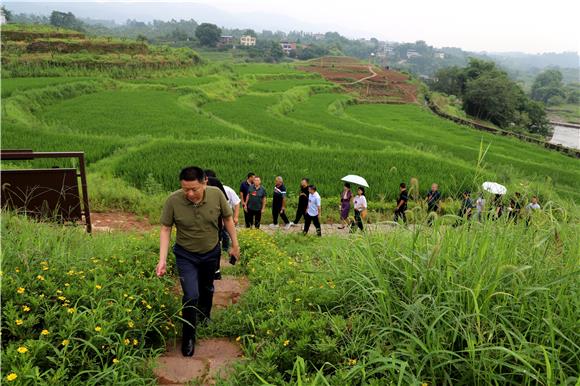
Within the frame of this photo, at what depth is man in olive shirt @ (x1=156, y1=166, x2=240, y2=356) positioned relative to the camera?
11.9 feet

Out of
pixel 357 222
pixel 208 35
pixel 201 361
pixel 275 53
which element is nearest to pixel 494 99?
pixel 357 222

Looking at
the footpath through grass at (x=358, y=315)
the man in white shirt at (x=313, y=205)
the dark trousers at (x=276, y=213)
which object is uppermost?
the footpath through grass at (x=358, y=315)

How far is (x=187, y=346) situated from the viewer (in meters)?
3.36

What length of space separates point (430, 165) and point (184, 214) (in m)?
13.5

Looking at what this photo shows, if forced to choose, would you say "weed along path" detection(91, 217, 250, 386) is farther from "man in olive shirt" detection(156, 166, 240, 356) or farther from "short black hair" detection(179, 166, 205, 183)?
"short black hair" detection(179, 166, 205, 183)

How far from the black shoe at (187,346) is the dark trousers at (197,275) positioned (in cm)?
28

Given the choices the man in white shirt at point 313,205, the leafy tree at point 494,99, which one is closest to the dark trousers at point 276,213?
the man in white shirt at point 313,205

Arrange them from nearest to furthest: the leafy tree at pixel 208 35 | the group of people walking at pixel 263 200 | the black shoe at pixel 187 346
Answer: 1. the black shoe at pixel 187 346
2. the group of people walking at pixel 263 200
3. the leafy tree at pixel 208 35

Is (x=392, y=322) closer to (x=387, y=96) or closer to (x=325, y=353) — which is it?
(x=325, y=353)

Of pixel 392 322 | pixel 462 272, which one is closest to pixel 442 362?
pixel 392 322

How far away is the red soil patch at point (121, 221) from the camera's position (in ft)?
27.5

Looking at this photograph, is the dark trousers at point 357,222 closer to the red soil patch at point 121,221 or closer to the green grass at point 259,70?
the red soil patch at point 121,221

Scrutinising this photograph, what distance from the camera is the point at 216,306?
14.2 ft

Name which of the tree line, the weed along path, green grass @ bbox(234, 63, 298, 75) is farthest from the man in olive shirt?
the tree line
